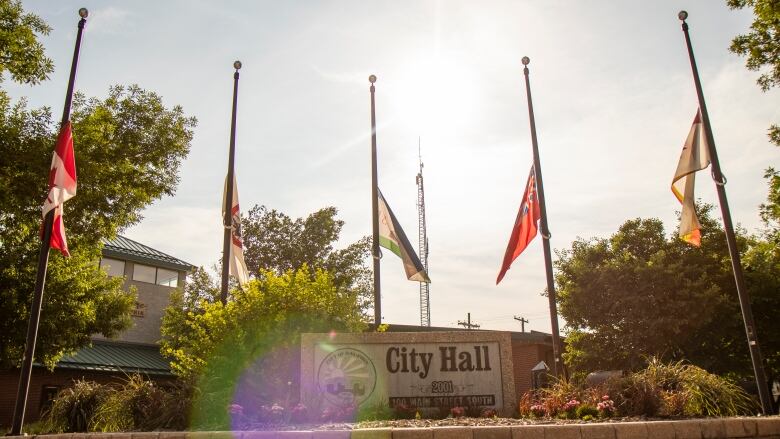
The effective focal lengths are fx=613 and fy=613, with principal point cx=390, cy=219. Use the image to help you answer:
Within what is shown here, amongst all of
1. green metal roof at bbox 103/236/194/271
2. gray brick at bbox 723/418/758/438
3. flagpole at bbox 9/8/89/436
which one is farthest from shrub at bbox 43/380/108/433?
green metal roof at bbox 103/236/194/271

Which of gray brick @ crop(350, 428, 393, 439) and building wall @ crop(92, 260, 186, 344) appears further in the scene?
building wall @ crop(92, 260, 186, 344)

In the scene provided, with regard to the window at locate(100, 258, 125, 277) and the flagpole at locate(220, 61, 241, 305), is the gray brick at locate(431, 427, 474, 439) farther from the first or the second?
the window at locate(100, 258, 125, 277)

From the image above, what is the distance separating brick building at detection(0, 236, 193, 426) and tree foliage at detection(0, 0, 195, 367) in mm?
5497

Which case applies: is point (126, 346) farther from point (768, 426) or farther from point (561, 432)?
point (768, 426)

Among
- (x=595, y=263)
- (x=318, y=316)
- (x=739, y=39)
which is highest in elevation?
(x=739, y=39)

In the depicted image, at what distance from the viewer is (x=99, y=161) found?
1609 centimetres

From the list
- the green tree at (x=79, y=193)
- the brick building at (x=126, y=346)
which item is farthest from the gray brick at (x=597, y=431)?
the brick building at (x=126, y=346)

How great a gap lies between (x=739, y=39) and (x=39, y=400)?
A: 29455 mm

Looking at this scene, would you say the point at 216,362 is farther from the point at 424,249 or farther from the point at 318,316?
the point at 424,249

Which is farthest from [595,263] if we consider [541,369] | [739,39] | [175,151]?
[175,151]

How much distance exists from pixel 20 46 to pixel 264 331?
29.9 ft

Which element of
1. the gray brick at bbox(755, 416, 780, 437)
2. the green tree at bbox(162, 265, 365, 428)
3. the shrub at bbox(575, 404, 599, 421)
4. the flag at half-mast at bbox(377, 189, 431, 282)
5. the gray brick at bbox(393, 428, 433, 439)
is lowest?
the gray brick at bbox(755, 416, 780, 437)

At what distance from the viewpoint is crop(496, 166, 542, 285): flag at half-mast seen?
48.8ft

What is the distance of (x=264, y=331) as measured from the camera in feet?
46.1
